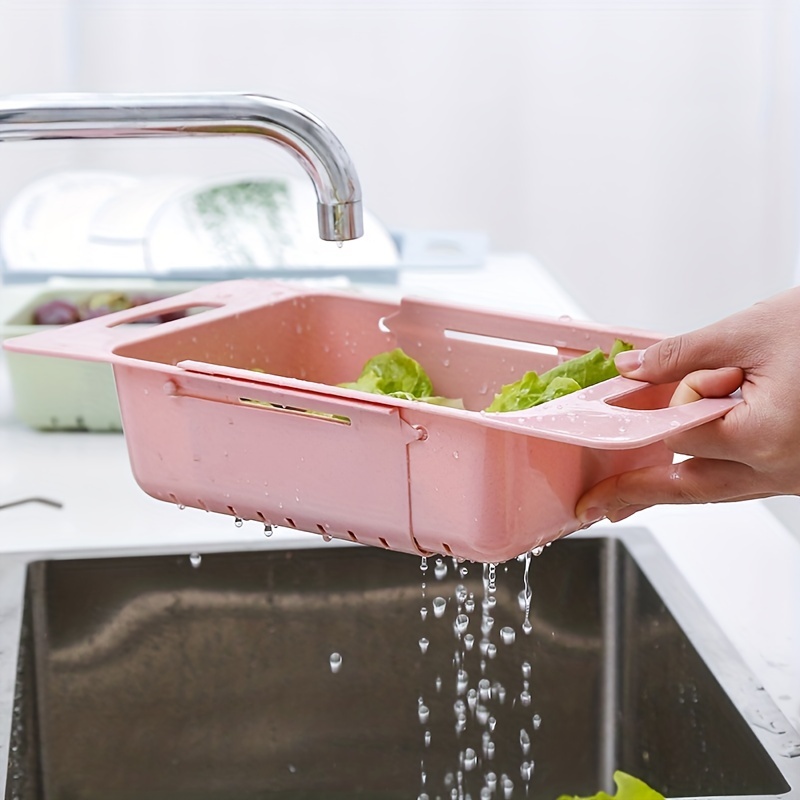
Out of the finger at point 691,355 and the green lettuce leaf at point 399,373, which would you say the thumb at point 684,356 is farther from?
the green lettuce leaf at point 399,373

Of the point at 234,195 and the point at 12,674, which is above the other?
the point at 234,195

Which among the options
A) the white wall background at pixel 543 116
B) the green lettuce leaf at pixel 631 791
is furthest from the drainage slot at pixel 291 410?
the white wall background at pixel 543 116

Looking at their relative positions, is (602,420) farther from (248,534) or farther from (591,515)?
(248,534)

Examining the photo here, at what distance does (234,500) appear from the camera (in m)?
0.72

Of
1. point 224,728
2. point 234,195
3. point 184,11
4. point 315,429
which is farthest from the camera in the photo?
point 184,11

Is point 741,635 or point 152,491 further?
point 741,635

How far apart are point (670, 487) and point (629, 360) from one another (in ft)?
0.27

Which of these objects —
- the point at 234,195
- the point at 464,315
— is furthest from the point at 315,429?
the point at 234,195

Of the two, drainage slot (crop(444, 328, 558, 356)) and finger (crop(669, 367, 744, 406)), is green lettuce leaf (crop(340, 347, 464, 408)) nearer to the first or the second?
drainage slot (crop(444, 328, 558, 356))

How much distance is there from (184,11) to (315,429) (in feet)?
7.99

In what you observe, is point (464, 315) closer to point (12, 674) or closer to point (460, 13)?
point (12, 674)

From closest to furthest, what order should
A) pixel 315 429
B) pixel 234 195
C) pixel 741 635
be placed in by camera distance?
pixel 315 429 → pixel 741 635 → pixel 234 195

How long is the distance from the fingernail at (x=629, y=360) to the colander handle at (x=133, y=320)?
28cm

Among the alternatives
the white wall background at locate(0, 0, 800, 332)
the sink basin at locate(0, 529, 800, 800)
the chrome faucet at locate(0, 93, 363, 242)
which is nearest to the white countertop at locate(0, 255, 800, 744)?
the sink basin at locate(0, 529, 800, 800)
